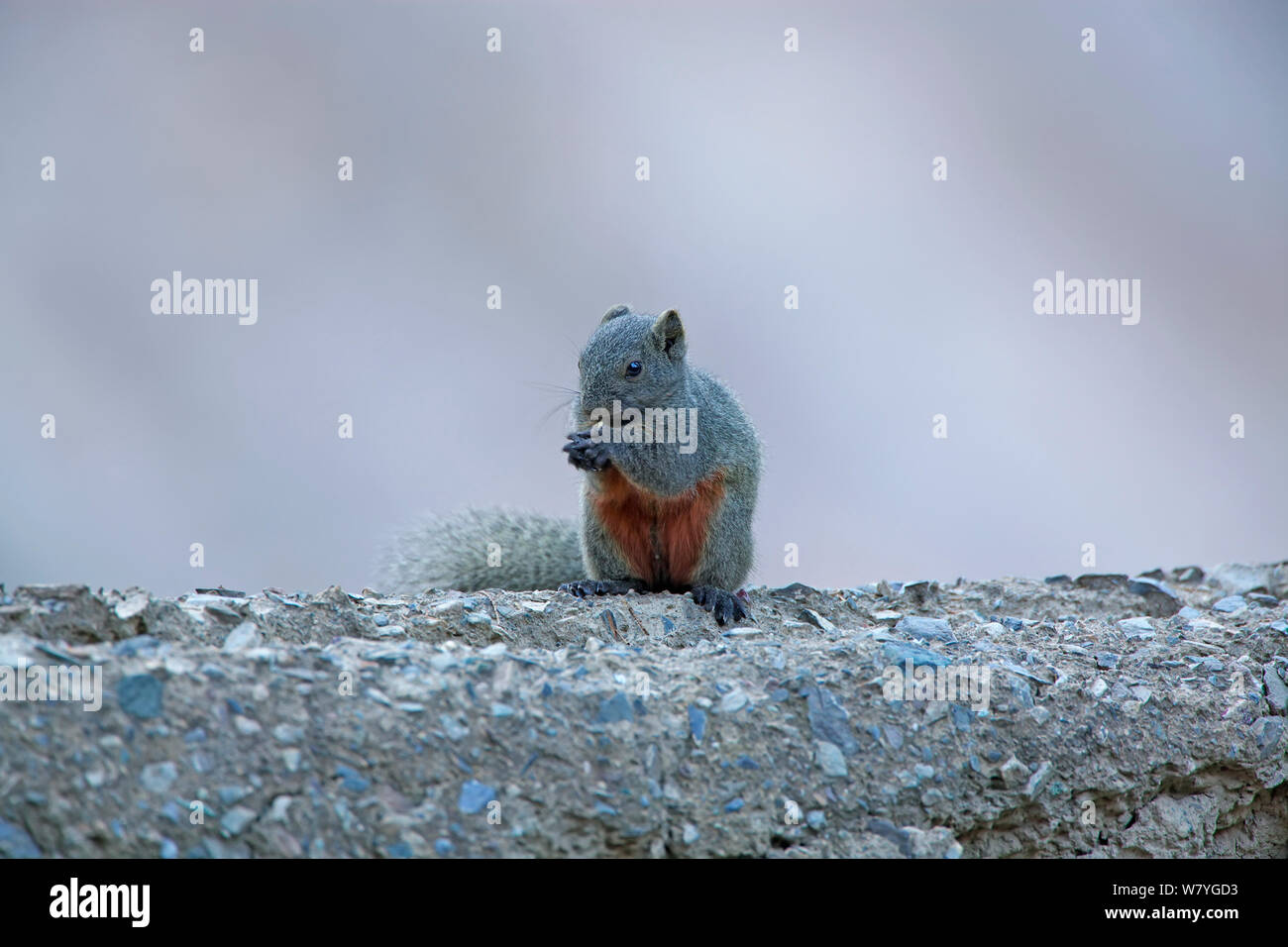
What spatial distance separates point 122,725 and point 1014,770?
2.57 metres

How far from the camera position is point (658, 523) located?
5293 mm

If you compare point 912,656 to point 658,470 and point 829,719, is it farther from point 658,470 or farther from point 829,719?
point 658,470

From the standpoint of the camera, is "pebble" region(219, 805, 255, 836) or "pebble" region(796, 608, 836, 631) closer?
"pebble" region(219, 805, 255, 836)

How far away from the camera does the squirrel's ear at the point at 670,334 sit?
5191mm

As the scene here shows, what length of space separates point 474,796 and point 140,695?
84 centimetres

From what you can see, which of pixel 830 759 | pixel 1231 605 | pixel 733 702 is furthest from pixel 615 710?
pixel 1231 605

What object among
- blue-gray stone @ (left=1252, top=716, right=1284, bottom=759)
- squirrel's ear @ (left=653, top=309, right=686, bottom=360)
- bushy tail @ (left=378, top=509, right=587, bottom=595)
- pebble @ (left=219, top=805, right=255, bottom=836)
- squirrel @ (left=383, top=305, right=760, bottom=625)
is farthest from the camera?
bushy tail @ (left=378, top=509, right=587, bottom=595)

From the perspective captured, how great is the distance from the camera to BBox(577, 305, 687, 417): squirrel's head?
16.6 ft

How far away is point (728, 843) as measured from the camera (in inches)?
122

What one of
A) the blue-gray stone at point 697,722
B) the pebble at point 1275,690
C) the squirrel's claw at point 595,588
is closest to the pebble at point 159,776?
the blue-gray stone at point 697,722

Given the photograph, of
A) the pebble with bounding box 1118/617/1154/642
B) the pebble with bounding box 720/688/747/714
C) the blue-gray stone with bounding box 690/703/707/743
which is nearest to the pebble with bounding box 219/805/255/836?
the blue-gray stone with bounding box 690/703/707/743

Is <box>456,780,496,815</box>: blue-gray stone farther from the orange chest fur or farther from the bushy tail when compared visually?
the bushy tail

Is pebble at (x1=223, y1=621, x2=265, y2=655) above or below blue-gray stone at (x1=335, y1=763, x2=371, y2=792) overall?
above
